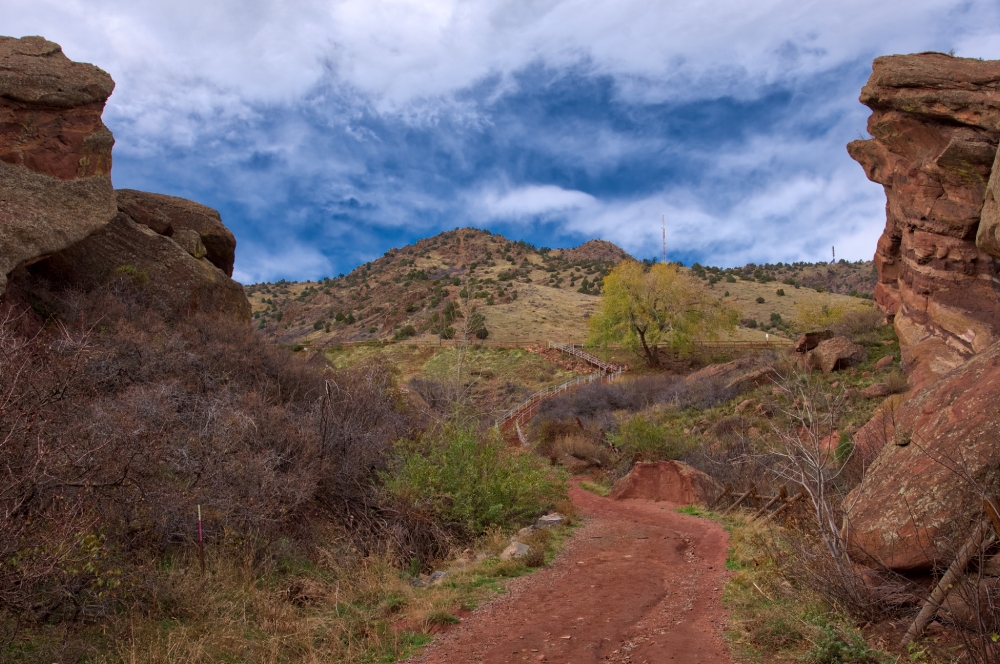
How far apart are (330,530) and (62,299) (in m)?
9.73

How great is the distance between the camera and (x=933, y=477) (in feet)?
17.3

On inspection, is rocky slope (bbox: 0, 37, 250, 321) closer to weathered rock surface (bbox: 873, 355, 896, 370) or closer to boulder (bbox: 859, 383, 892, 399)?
boulder (bbox: 859, 383, 892, 399)

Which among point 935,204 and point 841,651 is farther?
point 935,204

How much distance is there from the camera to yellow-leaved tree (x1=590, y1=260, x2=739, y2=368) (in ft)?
135

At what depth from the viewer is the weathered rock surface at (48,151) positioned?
12875mm

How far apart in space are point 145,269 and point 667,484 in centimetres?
1532

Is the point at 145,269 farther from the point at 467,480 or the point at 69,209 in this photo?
the point at 467,480

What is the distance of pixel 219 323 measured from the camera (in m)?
16.0

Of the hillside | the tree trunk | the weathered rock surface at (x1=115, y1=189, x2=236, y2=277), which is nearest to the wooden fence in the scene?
the weathered rock surface at (x1=115, y1=189, x2=236, y2=277)

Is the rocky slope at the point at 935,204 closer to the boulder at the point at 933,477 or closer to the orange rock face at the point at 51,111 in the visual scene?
the boulder at the point at 933,477

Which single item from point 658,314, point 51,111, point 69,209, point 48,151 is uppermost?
point 51,111

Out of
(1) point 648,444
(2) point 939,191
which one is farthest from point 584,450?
(2) point 939,191

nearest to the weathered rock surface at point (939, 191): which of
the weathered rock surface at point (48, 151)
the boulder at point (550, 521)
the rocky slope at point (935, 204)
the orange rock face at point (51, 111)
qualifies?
the rocky slope at point (935, 204)

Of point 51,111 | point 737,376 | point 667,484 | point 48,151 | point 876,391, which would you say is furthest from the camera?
point 737,376
